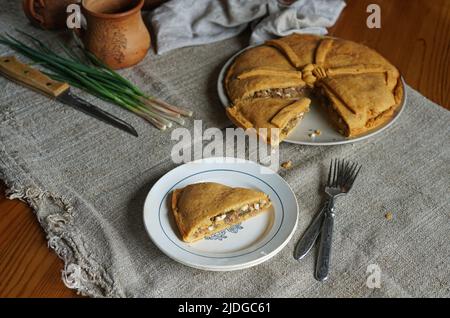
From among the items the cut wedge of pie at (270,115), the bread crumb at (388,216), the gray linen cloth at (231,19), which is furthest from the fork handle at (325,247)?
the gray linen cloth at (231,19)

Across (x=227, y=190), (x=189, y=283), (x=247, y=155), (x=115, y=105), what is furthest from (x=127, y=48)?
(x=189, y=283)

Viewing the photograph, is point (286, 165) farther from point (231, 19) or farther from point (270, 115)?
point (231, 19)

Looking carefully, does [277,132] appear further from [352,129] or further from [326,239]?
[326,239]

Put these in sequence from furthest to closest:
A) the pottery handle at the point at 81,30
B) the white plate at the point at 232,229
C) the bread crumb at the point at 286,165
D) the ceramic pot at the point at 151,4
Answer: the ceramic pot at the point at 151,4 → the pottery handle at the point at 81,30 → the bread crumb at the point at 286,165 → the white plate at the point at 232,229

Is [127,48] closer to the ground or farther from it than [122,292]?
farther from it

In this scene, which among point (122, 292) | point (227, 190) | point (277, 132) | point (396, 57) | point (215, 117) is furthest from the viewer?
point (396, 57)

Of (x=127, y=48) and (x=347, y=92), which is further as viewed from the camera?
(x=127, y=48)

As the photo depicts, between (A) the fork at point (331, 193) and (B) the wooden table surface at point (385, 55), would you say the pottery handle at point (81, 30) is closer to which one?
(B) the wooden table surface at point (385, 55)
